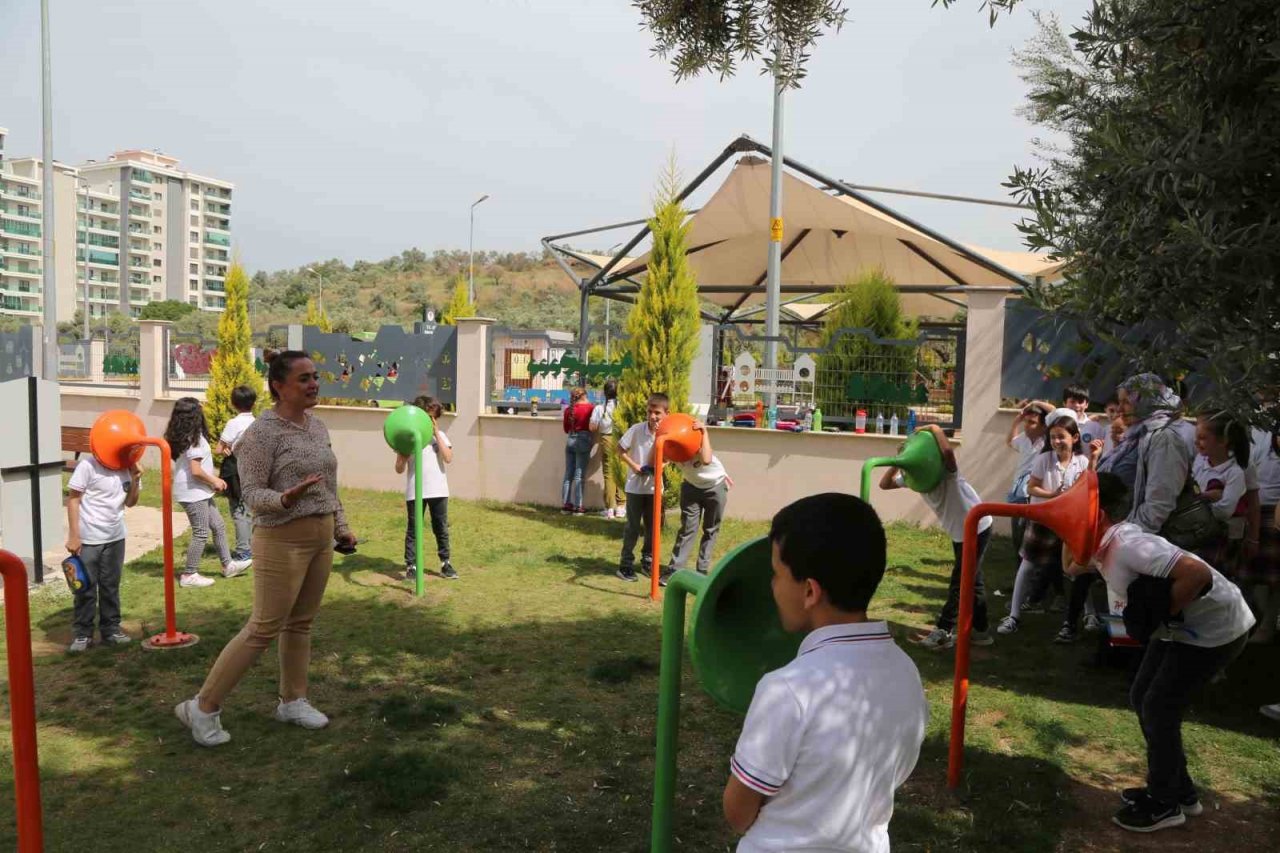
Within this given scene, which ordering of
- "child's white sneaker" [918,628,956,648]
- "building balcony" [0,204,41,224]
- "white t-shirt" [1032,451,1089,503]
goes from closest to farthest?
"child's white sneaker" [918,628,956,648] < "white t-shirt" [1032,451,1089,503] < "building balcony" [0,204,41,224]

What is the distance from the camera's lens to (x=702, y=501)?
27.1 feet

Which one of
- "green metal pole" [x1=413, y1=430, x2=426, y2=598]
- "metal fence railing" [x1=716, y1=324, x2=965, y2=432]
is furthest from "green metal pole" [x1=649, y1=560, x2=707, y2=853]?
"metal fence railing" [x1=716, y1=324, x2=965, y2=432]

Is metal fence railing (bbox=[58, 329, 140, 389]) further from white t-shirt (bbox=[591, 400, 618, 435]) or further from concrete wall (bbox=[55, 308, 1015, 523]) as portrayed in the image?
white t-shirt (bbox=[591, 400, 618, 435])

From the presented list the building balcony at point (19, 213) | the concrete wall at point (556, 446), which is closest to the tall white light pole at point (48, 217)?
the concrete wall at point (556, 446)

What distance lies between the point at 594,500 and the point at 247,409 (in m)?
5.10

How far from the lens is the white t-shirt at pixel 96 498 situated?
614 centimetres

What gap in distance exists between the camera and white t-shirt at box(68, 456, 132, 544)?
20.1 ft

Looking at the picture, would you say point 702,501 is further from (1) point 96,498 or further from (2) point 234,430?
(1) point 96,498

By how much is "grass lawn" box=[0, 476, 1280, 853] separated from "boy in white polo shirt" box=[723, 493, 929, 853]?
2.21 meters

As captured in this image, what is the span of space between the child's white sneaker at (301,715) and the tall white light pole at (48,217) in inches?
542

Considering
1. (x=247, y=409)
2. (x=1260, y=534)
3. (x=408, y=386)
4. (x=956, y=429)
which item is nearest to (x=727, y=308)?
(x=408, y=386)

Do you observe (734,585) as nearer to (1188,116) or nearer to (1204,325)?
(1204,325)

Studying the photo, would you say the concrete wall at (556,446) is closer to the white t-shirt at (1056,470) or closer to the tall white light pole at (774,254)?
the tall white light pole at (774,254)

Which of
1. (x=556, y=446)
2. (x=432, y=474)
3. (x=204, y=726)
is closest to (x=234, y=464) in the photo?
(x=432, y=474)
